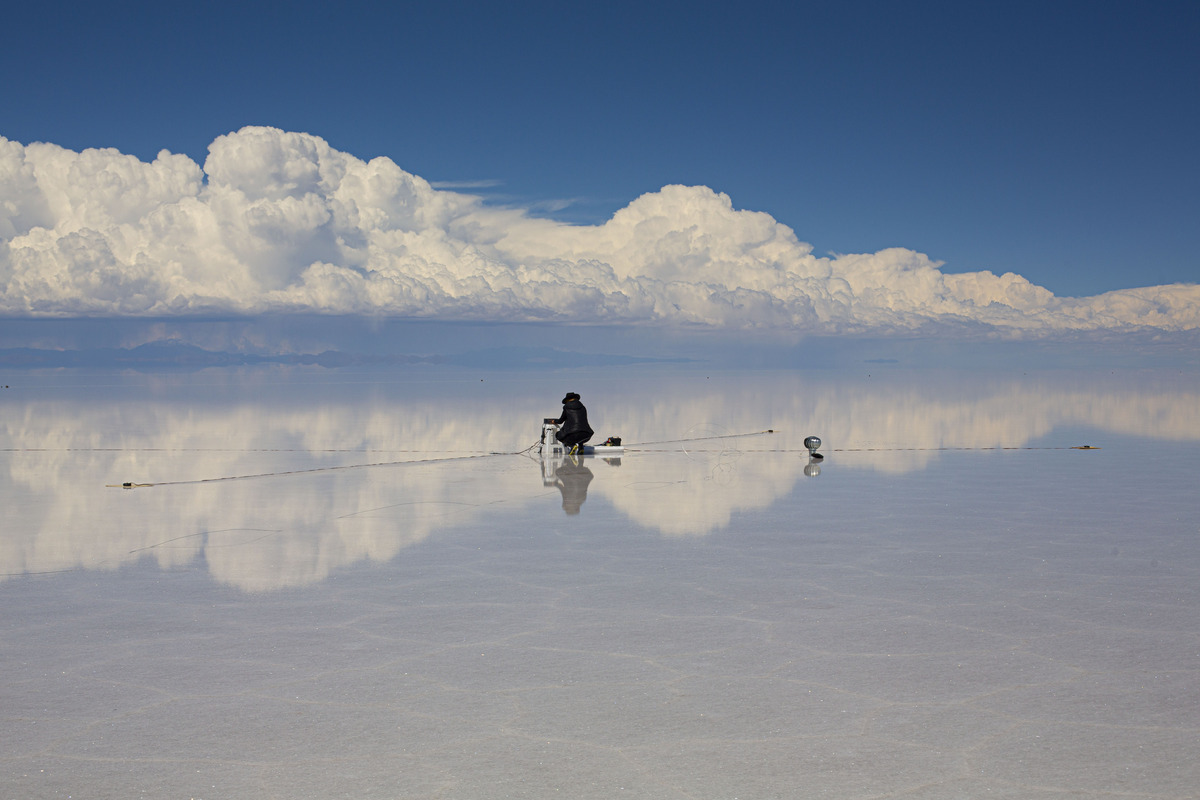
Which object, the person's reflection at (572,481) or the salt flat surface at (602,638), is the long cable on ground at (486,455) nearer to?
the salt flat surface at (602,638)

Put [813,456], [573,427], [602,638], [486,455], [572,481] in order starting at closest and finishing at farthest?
1. [602,638]
2. [572,481]
3. [813,456]
4. [573,427]
5. [486,455]

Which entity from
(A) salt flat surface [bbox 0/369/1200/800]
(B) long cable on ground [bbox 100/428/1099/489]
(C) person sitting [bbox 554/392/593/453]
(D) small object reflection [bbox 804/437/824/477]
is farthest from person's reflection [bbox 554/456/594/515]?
(D) small object reflection [bbox 804/437/824/477]

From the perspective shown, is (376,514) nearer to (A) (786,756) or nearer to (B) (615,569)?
(B) (615,569)

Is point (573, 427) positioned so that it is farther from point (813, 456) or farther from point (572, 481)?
point (813, 456)

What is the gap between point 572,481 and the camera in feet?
61.0

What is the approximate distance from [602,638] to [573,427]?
1591cm

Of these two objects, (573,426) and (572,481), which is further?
(573,426)

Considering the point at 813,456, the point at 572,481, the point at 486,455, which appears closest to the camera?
the point at 572,481

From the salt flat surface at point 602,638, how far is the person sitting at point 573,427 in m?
5.82

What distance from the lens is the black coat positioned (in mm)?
23719

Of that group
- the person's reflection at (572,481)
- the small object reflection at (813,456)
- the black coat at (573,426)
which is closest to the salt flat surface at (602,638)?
the person's reflection at (572,481)

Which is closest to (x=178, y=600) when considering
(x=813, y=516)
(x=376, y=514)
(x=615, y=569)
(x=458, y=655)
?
(x=458, y=655)

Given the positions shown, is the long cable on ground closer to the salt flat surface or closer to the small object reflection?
the salt flat surface

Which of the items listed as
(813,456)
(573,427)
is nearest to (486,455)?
(573,427)
